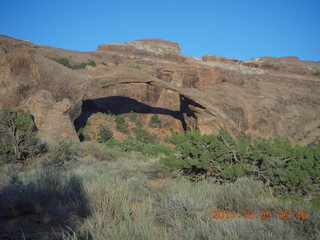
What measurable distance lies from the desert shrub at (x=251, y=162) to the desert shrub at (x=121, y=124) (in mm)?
14167

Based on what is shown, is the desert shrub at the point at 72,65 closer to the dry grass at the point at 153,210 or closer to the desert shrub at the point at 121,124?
the desert shrub at the point at 121,124

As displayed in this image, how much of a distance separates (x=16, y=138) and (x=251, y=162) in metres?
6.94

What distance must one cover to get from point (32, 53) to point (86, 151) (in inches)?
236

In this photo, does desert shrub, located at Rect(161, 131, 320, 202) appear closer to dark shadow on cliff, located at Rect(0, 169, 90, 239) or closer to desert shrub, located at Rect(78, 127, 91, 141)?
dark shadow on cliff, located at Rect(0, 169, 90, 239)

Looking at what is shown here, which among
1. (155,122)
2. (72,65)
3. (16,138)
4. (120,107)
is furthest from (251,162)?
(72,65)

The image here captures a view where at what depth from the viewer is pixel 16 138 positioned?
8.00m

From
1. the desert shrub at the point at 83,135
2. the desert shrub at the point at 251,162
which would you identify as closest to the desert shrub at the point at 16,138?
the desert shrub at the point at 251,162

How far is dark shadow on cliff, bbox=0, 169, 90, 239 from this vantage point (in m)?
2.94

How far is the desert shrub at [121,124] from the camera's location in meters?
20.2

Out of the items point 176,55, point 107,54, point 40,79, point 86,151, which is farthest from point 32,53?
point 176,55

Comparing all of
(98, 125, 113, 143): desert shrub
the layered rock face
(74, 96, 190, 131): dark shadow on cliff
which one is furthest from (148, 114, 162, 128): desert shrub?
the layered rock face
